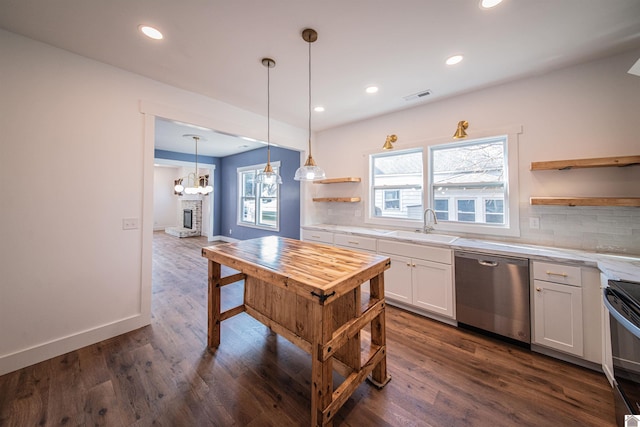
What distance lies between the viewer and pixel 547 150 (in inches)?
92.9

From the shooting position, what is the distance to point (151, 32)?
1.85 meters

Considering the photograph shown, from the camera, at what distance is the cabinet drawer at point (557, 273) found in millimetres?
1888

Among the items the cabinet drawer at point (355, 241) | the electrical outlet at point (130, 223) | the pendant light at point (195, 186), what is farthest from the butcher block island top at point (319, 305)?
the pendant light at point (195, 186)

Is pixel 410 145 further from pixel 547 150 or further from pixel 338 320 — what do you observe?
pixel 338 320

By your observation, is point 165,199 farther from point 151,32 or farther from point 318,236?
point 151,32

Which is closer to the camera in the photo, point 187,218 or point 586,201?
point 586,201

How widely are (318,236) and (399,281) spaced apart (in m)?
1.46

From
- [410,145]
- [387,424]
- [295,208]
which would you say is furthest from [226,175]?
[387,424]

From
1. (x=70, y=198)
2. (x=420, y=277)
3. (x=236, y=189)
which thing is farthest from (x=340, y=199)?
(x=236, y=189)

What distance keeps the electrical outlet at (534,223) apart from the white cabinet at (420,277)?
902 mm

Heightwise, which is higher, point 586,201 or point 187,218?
point 586,201

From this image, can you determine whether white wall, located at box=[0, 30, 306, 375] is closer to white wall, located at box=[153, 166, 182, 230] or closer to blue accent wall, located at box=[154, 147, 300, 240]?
blue accent wall, located at box=[154, 147, 300, 240]

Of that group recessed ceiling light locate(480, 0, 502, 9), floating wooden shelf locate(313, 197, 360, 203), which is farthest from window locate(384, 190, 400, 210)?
recessed ceiling light locate(480, 0, 502, 9)

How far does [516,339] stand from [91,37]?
15.1 ft
